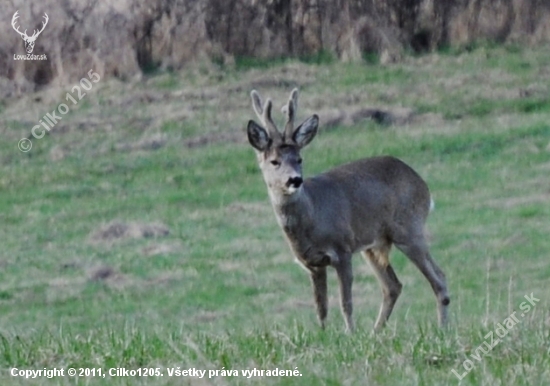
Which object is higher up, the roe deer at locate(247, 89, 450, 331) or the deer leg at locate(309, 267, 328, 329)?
the roe deer at locate(247, 89, 450, 331)

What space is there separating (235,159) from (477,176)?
4008mm

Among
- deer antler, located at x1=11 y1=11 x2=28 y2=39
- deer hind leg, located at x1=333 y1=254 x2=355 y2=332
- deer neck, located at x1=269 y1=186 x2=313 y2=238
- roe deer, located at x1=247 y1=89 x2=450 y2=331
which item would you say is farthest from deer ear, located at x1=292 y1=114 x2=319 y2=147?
deer antler, located at x1=11 y1=11 x2=28 y2=39

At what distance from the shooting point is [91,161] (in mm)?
24812

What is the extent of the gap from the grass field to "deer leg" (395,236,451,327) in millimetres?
321

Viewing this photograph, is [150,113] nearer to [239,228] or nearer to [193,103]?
[193,103]

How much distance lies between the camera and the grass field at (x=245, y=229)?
782cm

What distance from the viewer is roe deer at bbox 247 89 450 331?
10.8 meters

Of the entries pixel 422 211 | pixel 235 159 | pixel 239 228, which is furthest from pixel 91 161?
pixel 422 211

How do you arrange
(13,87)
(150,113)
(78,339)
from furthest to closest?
(13,87), (150,113), (78,339)

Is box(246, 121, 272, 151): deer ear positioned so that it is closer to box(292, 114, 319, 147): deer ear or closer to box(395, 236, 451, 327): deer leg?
box(292, 114, 319, 147): deer ear

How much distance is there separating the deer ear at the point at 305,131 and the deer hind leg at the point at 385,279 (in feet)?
4.33

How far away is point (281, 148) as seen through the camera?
10.7 m

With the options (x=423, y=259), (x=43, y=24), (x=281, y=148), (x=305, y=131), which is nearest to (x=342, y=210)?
(x=305, y=131)

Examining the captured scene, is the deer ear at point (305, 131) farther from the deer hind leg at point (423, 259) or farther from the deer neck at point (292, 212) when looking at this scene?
the deer hind leg at point (423, 259)
